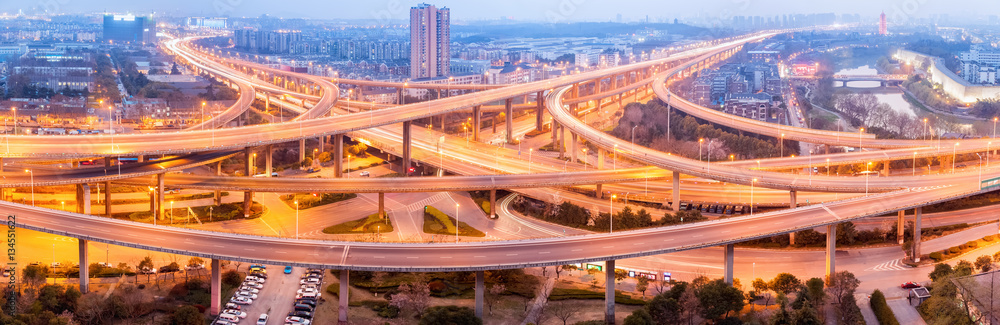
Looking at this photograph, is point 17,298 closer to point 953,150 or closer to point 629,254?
point 629,254

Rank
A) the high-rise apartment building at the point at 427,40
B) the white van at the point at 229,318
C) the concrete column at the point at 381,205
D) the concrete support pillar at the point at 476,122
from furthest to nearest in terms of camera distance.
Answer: the high-rise apartment building at the point at 427,40 < the concrete support pillar at the point at 476,122 < the concrete column at the point at 381,205 < the white van at the point at 229,318

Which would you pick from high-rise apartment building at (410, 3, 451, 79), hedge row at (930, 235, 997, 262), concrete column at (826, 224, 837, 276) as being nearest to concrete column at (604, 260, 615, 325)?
concrete column at (826, 224, 837, 276)

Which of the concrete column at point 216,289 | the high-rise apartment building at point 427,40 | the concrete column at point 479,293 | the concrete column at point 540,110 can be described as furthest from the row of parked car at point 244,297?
the high-rise apartment building at point 427,40

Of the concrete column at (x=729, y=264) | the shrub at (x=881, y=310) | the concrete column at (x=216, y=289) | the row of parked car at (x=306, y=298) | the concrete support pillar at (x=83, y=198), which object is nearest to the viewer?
the row of parked car at (x=306, y=298)

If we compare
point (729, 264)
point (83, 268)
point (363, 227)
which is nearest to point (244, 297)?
point (83, 268)

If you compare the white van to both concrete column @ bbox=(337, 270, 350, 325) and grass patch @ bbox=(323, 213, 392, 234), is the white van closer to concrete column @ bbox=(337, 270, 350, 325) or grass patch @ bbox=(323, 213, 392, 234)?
concrete column @ bbox=(337, 270, 350, 325)

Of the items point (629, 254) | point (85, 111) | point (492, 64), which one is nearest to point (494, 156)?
point (629, 254)

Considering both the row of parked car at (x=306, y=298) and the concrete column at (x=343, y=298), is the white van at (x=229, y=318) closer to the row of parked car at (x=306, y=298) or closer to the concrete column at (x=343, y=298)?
the row of parked car at (x=306, y=298)

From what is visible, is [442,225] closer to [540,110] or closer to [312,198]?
[312,198]
